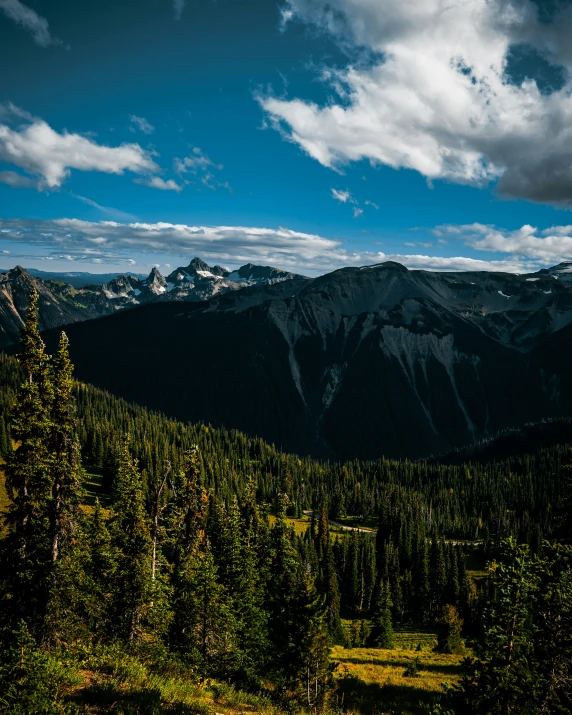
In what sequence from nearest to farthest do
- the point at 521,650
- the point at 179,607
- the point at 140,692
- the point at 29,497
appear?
the point at 140,692, the point at 521,650, the point at 29,497, the point at 179,607

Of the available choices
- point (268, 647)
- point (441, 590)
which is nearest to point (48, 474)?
point (268, 647)

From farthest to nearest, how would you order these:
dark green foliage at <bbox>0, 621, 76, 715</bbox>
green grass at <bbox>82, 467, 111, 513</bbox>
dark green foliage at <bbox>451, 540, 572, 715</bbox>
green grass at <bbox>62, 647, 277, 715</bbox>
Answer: green grass at <bbox>82, 467, 111, 513</bbox>
dark green foliage at <bbox>451, 540, 572, 715</bbox>
green grass at <bbox>62, 647, 277, 715</bbox>
dark green foliage at <bbox>0, 621, 76, 715</bbox>

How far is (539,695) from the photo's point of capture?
61.8ft

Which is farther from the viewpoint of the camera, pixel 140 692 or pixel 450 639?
pixel 450 639

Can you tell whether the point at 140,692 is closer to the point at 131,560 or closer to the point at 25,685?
the point at 25,685

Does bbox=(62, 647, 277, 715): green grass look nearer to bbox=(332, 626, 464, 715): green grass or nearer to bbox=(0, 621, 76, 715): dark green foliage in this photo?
bbox=(0, 621, 76, 715): dark green foliage

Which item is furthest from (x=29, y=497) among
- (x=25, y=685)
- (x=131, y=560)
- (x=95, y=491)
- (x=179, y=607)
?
(x=95, y=491)

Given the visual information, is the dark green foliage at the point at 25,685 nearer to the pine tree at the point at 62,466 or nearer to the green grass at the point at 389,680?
the pine tree at the point at 62,466

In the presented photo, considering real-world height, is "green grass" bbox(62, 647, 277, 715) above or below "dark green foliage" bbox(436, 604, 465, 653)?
above

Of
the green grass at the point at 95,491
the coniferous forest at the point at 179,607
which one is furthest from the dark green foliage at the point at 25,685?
the green grass at the point at 95,491

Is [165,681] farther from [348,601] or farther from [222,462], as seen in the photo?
[222,462]

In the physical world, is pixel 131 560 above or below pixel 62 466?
below

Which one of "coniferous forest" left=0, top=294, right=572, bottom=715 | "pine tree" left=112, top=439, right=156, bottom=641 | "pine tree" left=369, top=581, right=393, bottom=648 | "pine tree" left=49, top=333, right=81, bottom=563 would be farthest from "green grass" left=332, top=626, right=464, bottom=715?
"pine tree" left=49, top=333, right=81, bottom=563

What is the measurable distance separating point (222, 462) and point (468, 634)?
4605 inches
